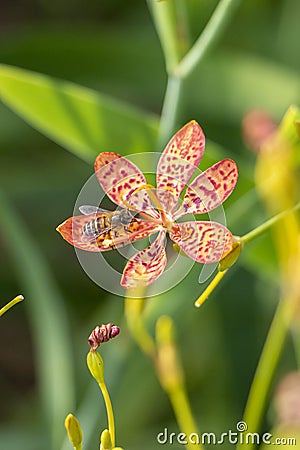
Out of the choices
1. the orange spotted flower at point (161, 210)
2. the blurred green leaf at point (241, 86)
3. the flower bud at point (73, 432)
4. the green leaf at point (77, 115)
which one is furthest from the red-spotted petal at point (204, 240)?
the blurred green leaf at point (241, 86)

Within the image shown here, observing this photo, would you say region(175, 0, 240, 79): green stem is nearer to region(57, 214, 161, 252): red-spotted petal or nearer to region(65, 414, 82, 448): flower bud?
region(57, 214, 161, 252): red-spotted petal

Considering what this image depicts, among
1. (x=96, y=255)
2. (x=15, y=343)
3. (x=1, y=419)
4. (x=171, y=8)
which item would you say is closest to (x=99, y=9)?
(x=15, y=343)

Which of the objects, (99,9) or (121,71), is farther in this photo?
(99,9)

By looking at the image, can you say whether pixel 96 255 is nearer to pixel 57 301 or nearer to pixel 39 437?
pixel 57 301

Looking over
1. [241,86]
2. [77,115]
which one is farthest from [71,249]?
A: [77,115]

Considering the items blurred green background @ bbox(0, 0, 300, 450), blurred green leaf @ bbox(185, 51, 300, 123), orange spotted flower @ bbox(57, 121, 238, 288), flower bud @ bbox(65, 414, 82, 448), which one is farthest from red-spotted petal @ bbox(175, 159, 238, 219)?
blurred green leaf @ bbox(185, 51, 300, 123)

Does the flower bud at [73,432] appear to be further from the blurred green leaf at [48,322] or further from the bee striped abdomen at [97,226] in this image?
the blurred green leaf at [48,322]
